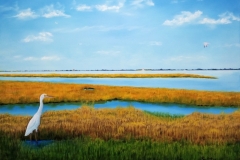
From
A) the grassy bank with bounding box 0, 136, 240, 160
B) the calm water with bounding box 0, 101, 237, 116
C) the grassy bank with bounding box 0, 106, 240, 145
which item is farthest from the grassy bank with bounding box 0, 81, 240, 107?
the grassy bank with bounding box 0, 136, 240, 160

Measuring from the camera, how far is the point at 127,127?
660 centimetres

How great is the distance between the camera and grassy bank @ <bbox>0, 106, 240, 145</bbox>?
5.95m

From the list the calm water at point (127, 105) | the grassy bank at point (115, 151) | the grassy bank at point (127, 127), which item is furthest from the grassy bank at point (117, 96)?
the grassy bank at point (115, 151)

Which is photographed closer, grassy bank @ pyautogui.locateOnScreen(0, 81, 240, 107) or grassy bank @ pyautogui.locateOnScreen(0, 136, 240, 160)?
grassy bank @ pyautogui.locateOnScreen(0, 136, 240, 160)

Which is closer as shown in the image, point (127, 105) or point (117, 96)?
point (127, 105)

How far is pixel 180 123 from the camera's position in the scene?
7.38 m

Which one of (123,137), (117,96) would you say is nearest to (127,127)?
(123,137)

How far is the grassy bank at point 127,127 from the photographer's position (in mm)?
5949

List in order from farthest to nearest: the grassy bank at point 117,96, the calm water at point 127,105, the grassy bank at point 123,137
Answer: the grassy bank at point 117,96, the calm water at point 127,105, the grassy bank at point 123,137

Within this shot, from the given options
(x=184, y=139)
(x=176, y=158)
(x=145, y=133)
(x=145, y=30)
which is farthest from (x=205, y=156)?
(x=145, y=30)

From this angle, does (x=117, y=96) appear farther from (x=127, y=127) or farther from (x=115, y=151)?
(x=115, y=151)

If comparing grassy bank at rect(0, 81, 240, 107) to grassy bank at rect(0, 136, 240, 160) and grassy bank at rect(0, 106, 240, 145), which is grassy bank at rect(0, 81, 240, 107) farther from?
grassy bank at rect(0, 136, 240, 160)

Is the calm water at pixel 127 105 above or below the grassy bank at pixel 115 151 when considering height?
above

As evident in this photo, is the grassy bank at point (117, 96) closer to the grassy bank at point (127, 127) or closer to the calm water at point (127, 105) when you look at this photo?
the calm water at point (127, 105)
